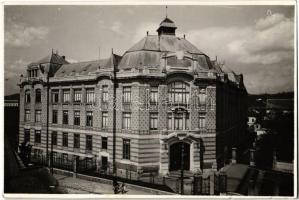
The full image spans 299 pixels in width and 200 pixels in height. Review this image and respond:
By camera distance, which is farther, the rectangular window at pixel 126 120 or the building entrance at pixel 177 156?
the building entrance at pixel 177 156

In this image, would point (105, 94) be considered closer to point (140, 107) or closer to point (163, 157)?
point (140, 107)

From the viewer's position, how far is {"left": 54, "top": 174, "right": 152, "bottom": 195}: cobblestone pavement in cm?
675

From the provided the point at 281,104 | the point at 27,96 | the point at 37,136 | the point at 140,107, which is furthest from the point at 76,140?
the point at 281,104

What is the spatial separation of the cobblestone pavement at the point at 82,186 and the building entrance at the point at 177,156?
4.10 ft

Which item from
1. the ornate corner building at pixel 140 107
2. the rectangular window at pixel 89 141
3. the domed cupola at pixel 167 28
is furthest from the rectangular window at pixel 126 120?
the domed cupola at pixel 167 28

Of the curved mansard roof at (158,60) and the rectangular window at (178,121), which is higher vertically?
the curved mansard roof at (158,60)

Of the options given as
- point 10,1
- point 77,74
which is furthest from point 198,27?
point 10,1

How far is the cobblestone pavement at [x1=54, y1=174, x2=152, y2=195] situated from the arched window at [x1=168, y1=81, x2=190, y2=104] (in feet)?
7.39

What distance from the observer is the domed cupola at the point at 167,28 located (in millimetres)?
6707

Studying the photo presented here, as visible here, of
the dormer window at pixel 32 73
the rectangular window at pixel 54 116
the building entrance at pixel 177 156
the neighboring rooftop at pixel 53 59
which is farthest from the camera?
the rectangular window at pixel 54 116

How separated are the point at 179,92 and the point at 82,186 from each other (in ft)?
10.4

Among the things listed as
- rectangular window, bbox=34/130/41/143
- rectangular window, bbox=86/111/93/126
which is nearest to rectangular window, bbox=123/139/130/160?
rectangular window, bbox=86/111/93/126

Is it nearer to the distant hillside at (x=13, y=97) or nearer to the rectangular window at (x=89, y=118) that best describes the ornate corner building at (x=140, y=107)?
the rectangular window at (x=89, y=118)

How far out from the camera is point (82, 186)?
23.2ft
